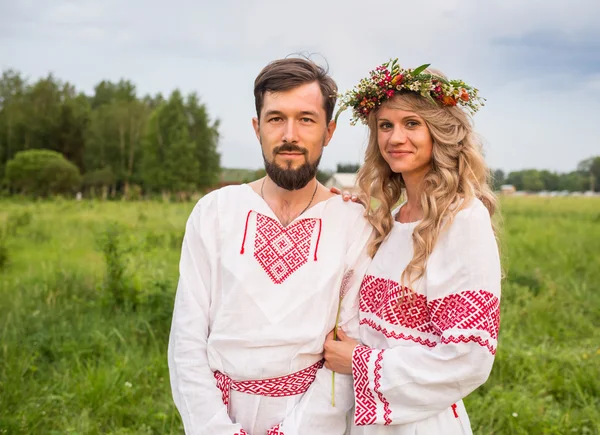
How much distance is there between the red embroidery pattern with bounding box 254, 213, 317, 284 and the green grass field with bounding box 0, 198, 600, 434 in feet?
2.94

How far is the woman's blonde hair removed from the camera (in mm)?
1956

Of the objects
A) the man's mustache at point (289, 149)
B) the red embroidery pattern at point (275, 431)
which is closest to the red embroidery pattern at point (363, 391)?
the red embroidery pattern at point (275, 431)

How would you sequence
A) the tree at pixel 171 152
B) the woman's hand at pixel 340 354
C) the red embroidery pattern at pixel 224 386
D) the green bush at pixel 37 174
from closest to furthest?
the woman's hand at pixel 340 354 → the red embroidery pattern at pixel 224 386 → the green bush at pixel 37 174 → the tree at pixel 171 152

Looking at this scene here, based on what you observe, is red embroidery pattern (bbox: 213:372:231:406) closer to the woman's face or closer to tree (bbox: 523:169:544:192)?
the woman's face

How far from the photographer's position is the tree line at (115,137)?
111 ft

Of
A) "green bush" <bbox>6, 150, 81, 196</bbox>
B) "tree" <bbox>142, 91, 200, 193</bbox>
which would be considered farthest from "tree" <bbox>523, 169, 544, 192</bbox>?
"green bush" <bbox>6, 150, 81, 196</bbox>

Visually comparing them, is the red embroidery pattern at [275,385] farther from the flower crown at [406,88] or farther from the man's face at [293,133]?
the flower crown at [406,88]

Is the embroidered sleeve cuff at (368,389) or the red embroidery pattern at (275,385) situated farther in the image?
the red embroidery pattern at (275,385)

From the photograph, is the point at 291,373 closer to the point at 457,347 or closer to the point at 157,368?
the point at 457,347

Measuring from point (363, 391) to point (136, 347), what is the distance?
289cm

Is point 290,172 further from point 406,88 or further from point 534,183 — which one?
point 534,183

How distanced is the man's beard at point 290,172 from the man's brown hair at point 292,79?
0.79ft

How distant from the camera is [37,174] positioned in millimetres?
26047

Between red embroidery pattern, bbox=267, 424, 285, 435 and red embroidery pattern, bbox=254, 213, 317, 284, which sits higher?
red embroidery pattern, bbox=254, 213, 317, 284
